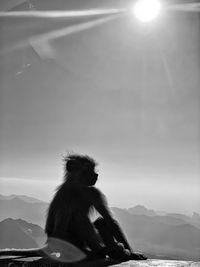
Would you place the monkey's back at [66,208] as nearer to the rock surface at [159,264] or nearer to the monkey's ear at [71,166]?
the monkey's ear at [71,166]

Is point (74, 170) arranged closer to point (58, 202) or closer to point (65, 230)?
point (58, 202)

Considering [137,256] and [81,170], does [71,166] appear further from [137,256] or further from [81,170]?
[137,256]

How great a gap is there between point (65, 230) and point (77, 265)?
0.96 metres

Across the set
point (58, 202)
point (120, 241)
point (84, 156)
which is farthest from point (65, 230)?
point (84, 156)

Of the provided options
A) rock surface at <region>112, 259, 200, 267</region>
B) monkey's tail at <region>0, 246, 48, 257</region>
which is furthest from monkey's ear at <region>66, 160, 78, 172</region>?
rock surface at <region>112, 259, 200, 267</region>

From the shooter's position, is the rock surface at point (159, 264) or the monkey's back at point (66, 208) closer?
the rock surface at point (159, 264)

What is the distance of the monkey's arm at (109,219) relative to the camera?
6805 millimetres

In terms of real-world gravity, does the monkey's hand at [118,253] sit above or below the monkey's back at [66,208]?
below

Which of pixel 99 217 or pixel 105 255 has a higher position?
pixel 99 217

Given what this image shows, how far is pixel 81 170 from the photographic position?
23.6 ft

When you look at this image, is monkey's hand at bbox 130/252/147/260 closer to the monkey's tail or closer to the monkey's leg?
the monkey's leg

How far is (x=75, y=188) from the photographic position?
6.84m

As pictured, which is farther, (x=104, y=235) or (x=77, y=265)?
(x=104, y=235)

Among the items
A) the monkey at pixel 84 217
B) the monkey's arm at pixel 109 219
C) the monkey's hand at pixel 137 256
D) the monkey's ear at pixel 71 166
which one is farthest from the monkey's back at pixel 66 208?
the monkey's hand at pixel 137 256
